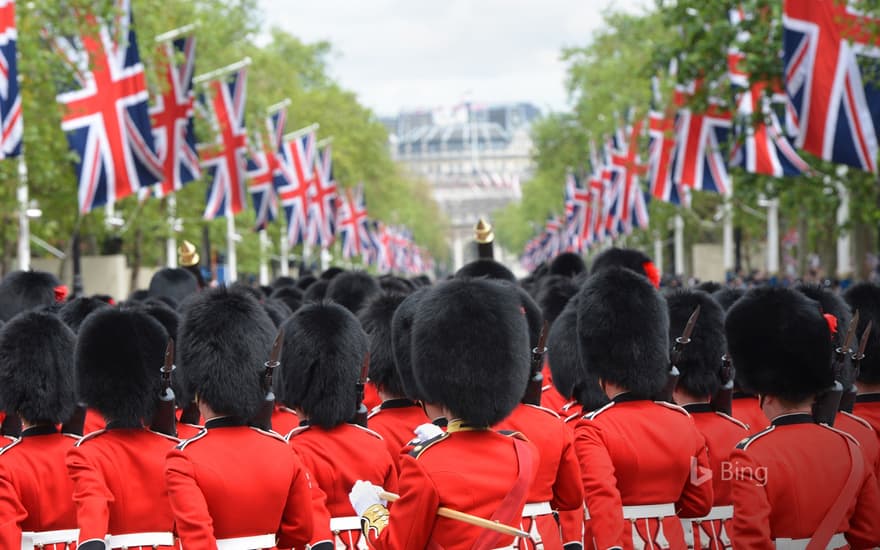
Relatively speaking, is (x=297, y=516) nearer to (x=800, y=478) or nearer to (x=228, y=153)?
(x=800, y=478)

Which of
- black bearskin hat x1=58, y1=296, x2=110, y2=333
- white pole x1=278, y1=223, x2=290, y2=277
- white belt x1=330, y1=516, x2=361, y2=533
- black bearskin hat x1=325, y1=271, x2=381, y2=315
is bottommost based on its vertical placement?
white pole x1=278, y1=223, x2=290, y2=277

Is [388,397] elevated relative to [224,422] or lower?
lower

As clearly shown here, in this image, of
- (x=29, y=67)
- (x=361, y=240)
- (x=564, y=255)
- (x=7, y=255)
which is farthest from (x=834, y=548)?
(x=361, y=240)

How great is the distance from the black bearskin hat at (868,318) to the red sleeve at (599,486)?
1.59 metres

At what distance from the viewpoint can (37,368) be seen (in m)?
5.59

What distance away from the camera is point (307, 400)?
552cm

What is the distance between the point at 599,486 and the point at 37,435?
2.08 m

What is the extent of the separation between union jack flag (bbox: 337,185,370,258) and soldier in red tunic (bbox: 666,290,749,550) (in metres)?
36.2

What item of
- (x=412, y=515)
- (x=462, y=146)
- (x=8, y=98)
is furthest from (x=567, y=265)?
(x=462, y=146)

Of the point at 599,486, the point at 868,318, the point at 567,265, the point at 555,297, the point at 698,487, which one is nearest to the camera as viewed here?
the point at 599,486

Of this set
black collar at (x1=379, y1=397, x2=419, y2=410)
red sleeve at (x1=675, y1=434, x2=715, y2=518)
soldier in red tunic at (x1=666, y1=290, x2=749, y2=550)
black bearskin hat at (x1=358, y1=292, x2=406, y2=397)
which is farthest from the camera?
black bearskin hat at (x1=358, y1=292, x2=406, y2=397)

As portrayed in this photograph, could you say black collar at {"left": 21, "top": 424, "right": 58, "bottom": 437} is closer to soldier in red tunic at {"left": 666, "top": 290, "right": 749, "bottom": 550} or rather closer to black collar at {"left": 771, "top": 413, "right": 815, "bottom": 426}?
soldier in red tunic at {"left": 666, "top": 290, "right": 749, "bottom": 550}

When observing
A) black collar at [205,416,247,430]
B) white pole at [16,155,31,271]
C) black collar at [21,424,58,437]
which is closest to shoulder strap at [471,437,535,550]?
black collar at [205,416,247,430]

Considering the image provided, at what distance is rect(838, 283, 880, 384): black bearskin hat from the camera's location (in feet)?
19.6
